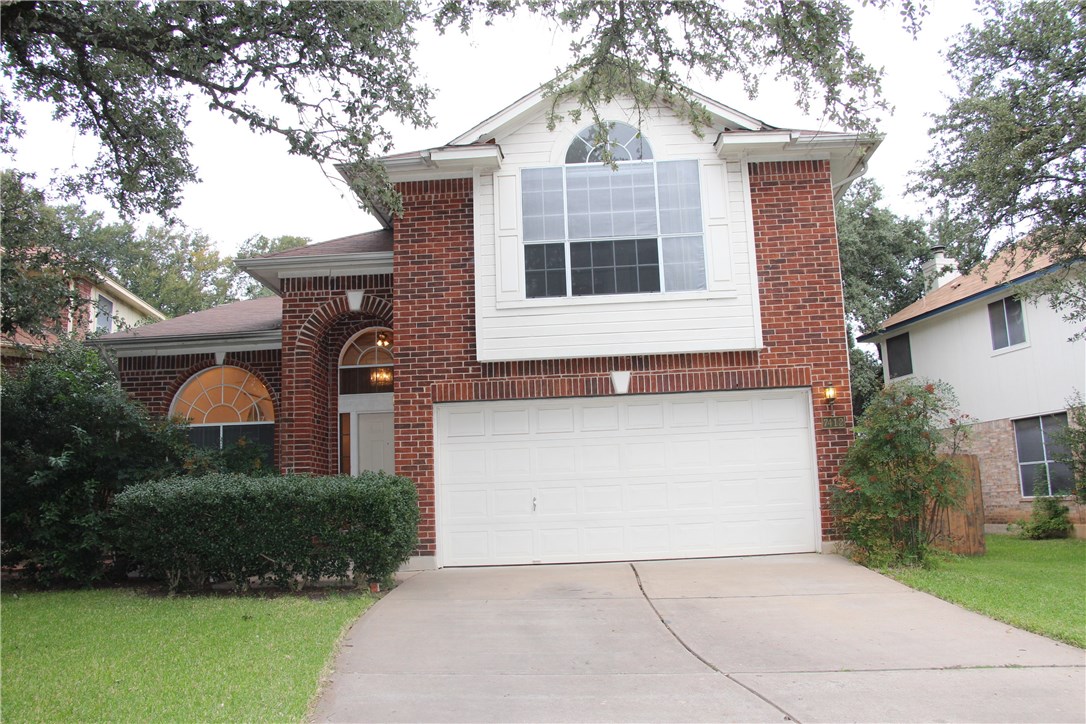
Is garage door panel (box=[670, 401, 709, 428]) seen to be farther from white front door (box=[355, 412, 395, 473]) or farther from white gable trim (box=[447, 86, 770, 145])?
white front door (box=[355, 412, 395, 473])

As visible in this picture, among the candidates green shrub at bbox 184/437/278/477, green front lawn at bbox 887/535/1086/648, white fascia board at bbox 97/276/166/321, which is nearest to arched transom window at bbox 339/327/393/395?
green shrub at bbox 184/437/278/477

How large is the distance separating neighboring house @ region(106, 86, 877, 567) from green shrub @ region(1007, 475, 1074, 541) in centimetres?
719

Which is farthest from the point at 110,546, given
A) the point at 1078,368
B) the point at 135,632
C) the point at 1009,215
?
the point at 1078,368

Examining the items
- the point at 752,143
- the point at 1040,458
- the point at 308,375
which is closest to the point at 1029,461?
the point at 1040,458

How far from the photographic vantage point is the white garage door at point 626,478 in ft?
36.6

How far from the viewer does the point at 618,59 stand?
28.0 ft

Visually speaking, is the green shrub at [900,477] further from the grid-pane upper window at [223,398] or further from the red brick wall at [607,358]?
the grid-pane upper window at [223,398]

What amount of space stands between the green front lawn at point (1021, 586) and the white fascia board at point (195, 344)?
966cm

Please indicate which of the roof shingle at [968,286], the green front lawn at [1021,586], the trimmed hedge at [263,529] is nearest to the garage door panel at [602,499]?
the trimmed hedge at [263,529]

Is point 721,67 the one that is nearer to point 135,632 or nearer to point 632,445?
point 632,445

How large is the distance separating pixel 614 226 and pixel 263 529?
5922 mm

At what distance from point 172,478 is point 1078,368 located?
51.2ft

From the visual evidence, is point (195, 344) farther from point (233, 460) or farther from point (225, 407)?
point (233, 460)

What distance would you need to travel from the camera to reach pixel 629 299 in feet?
36.6
